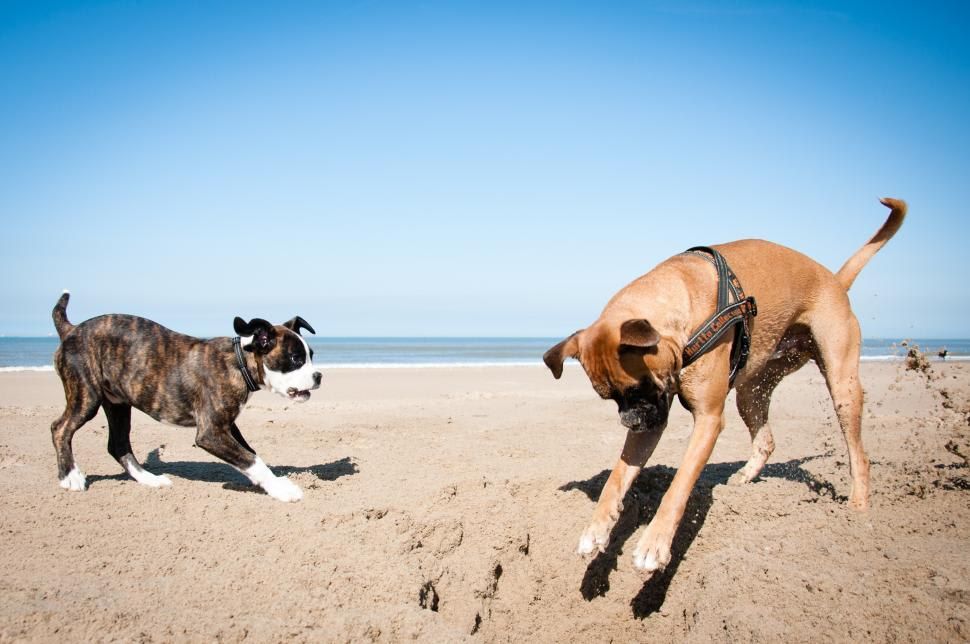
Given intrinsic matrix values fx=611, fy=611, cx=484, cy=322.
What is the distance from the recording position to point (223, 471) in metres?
6.14

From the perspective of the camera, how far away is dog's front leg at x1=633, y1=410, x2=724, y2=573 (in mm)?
3453

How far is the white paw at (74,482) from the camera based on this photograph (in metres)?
4.80

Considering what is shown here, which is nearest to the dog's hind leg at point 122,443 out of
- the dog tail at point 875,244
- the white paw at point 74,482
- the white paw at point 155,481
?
the white paw at point 155,481

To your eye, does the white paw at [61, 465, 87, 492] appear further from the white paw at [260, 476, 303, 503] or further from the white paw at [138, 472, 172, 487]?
the white paw at [260, 476, 303, 503]

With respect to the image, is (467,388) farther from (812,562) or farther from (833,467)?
(812,562)

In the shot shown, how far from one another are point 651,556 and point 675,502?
0.38 metres

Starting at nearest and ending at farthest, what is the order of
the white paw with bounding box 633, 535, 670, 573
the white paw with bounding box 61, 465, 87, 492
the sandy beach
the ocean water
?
the sandy beach < the white paw with bounding box 633, 535, 670, 573 < the white paw with bounding box 61, 465, 87, 492 < the ocean water

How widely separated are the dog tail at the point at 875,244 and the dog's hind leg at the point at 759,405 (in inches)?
32.7

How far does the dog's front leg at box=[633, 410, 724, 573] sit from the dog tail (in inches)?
96.1

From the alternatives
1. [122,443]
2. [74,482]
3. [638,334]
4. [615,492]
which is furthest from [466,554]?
[122,443]

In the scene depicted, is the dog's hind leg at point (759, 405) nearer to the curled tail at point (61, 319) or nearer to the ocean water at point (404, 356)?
the ocean water at point (404, 356)

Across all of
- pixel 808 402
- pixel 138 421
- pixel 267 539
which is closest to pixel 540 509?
pixel 267 539

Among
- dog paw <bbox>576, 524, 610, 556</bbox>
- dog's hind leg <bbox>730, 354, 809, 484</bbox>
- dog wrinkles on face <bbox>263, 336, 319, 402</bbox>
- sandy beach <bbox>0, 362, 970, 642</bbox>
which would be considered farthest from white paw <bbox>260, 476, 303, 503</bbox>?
dog's hind leg <bbox>730, 354, 809, 484</bbox>

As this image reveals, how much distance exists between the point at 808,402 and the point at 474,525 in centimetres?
969
